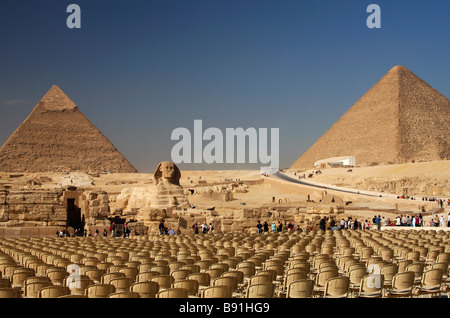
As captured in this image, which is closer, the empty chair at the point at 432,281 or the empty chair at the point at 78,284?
the empty chair at the point at 78,284

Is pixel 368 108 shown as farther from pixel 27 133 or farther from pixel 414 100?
pixel 27 133

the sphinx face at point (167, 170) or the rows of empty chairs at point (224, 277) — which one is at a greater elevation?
the sphinx face at point (167, 170)

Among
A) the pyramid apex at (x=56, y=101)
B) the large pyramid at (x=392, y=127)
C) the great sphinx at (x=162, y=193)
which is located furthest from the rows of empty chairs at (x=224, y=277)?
the pyramid apex at (x=56, y=101)

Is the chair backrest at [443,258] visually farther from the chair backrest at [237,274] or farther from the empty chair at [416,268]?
the chair backrest at [237,274]

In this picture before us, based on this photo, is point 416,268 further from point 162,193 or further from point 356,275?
point 162,193

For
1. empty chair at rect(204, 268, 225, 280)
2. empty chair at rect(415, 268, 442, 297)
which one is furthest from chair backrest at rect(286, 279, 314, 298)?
empty chair at rect(415, 268, 442, 297)

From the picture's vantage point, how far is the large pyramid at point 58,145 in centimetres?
17088

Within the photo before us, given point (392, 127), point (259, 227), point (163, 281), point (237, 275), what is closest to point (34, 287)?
point (163, 281)

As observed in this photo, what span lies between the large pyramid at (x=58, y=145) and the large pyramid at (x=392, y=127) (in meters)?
64.4

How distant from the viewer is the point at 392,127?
14750cm

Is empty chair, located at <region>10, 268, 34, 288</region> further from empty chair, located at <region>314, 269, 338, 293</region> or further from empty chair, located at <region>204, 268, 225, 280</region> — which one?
empty chair, located at <region>314, 269, 338, 293</region>

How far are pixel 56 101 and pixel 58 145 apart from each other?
20816 millimetres

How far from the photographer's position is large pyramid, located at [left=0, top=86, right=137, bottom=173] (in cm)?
17088
